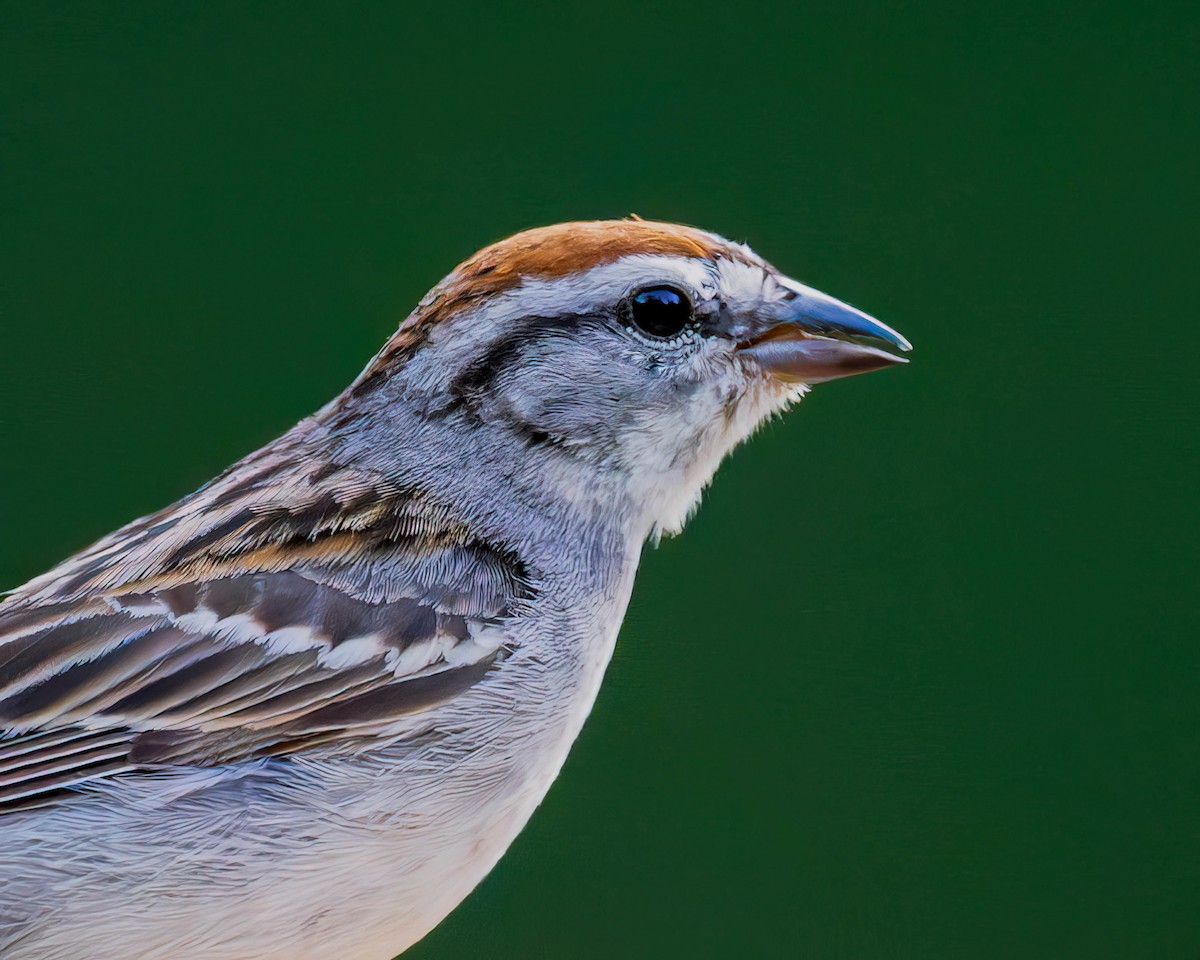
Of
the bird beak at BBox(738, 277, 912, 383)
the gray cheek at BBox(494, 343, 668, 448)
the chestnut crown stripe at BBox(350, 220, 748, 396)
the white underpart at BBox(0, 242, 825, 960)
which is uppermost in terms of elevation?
the chestnut crown stripe at BBox(350, 220, 748, 396)

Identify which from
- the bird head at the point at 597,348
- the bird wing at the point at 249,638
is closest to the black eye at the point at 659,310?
the bird head at the point at 597,348

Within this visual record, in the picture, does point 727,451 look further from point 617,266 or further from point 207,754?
point 207,754

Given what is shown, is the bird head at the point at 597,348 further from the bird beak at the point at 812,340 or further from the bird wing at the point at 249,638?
the bird wing at the point at 249,638

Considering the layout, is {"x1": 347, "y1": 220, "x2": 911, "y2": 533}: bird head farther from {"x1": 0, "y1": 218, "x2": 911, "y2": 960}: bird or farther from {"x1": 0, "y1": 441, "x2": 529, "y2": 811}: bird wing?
{"x1": 0, "y1": 441, "x2": 529, "y2": 811}: bird wing

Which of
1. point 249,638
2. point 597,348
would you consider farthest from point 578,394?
point 249,638

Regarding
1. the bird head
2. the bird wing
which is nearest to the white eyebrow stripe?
the bird head

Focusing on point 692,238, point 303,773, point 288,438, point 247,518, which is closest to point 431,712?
point 303,773

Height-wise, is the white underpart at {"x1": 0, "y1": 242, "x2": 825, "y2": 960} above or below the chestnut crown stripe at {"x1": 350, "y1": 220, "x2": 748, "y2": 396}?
below
